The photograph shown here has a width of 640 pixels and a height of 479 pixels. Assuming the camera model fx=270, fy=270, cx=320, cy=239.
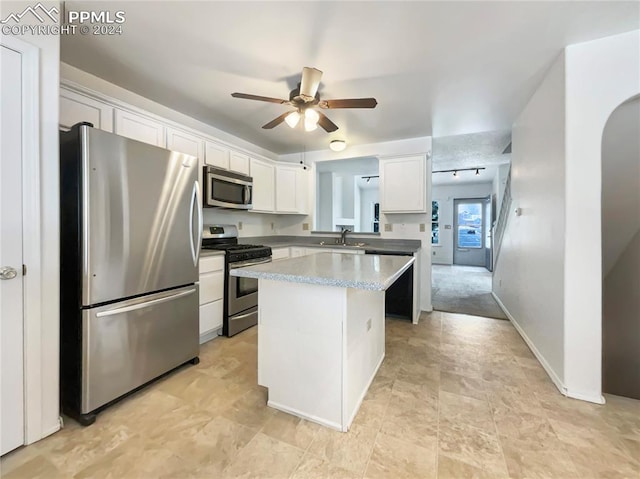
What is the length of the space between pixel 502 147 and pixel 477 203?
448cm

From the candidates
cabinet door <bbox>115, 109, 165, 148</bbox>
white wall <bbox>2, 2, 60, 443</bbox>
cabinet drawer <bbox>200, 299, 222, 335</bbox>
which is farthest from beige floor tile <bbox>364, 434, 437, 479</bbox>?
cabinet door <bbox>115, 109, 165, 148</bbox>

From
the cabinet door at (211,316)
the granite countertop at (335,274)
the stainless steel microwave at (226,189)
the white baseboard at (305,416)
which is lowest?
the white baseboard at (305,416)

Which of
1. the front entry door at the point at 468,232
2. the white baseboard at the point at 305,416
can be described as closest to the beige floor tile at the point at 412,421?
the white baseboard at the point at 305,416

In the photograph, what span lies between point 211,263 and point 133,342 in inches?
41.3

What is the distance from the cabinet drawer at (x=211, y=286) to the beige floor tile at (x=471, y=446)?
222cm

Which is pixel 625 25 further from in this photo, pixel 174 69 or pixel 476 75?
pixel 174 69

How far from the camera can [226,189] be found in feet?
10.4

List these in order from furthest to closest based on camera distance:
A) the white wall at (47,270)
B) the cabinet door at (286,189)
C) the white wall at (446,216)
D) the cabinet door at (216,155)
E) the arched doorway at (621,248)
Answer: the white wall at (446,216), the cabinet door at (286,189), the cabinet door at (216,155), the arched doorway at (621,248), the white wall at (47,270)

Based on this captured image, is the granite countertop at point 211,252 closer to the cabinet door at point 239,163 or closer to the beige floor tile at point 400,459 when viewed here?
the cabinet door at point 239,163

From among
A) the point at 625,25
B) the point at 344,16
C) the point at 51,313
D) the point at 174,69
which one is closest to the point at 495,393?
the point at 625,25

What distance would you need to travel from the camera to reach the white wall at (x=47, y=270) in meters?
1.45

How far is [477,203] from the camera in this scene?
8484 millimetres

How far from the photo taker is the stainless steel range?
2902 millimetres

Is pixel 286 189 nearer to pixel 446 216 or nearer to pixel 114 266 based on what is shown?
pixel 114 266
